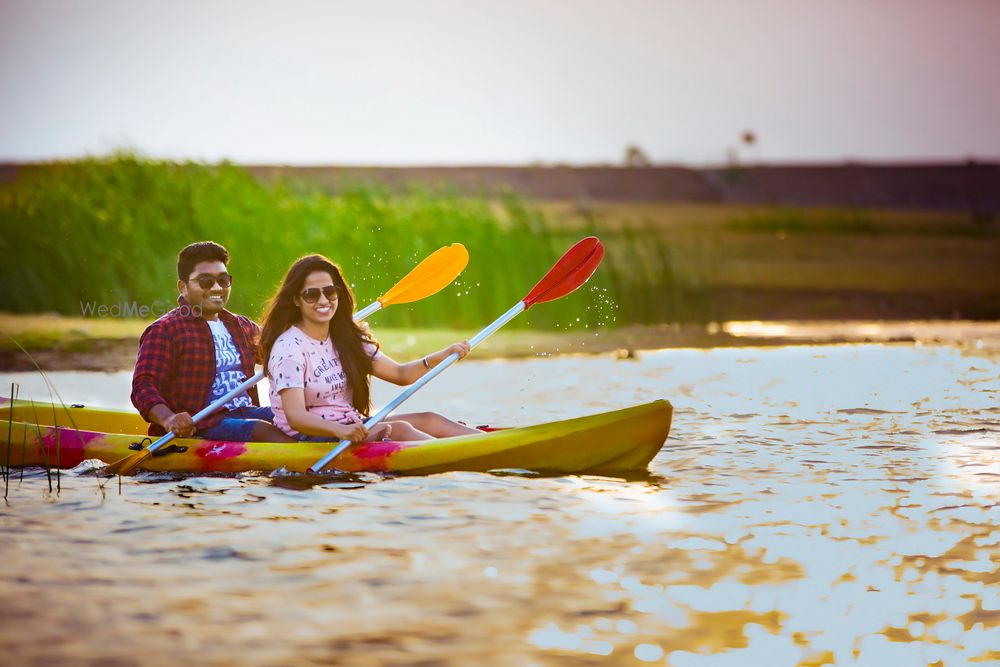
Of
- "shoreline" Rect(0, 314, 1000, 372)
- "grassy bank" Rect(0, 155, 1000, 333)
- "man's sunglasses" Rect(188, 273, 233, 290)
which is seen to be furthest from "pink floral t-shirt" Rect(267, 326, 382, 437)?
"grassy bank" Rect(0, 155, 1000, 333)

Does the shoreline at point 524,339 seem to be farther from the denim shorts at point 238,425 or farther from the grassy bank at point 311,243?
the denim shorts at point 238,425

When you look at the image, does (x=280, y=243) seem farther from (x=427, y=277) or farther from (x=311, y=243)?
(x=427, y=277)

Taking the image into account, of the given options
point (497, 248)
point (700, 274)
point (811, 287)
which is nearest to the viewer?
point (497, 248)

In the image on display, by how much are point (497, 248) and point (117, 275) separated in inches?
121

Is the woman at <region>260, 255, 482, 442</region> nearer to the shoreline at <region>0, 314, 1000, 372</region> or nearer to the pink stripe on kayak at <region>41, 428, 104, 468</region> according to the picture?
the pink stripe on kayak at <region>41, 428, 104, 468</region>

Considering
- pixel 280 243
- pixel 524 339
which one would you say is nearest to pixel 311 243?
pixel 280 243

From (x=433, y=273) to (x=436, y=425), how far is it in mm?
1137

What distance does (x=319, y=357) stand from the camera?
507cm

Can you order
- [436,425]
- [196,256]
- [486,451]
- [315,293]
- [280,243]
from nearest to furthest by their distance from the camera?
[315,293] < [486,451] < [196,256] < [436,425] < [280,243]

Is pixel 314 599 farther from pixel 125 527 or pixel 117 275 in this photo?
pixel 117 275

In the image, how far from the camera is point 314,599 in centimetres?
349

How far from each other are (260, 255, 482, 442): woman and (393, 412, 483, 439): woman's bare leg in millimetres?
210

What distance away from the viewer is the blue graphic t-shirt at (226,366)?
5438mm

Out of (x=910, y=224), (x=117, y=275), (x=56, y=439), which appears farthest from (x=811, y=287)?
(x=56, y=439)
